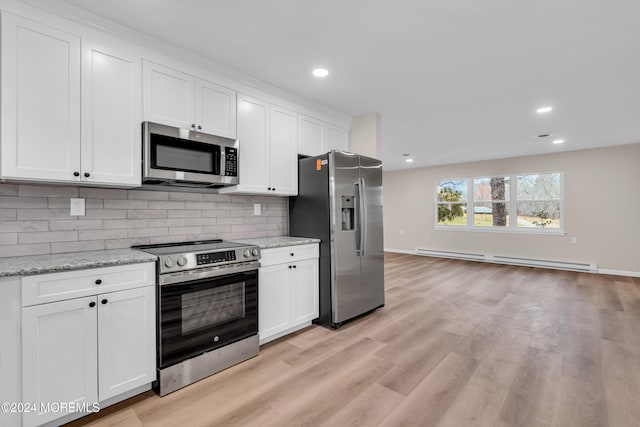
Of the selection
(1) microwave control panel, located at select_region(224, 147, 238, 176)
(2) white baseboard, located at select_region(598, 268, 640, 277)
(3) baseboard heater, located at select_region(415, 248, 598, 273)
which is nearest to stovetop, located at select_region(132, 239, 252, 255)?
(1) microwave control panel, located at select_region(224, 147, 238, 176)

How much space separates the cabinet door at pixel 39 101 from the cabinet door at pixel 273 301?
1.59m

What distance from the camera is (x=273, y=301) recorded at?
9.01 feet

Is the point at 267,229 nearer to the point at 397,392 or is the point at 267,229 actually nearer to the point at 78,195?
the point at 78,195

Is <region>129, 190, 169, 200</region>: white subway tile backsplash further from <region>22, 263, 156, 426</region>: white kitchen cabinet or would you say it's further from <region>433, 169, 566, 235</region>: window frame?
<region>433, 169, 566, 235</region>: window frame

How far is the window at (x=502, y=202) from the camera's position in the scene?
21.0 ft

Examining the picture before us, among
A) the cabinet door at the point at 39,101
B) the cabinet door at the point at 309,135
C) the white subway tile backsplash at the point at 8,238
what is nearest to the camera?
Answer: the cabinet door at the point at 39,101

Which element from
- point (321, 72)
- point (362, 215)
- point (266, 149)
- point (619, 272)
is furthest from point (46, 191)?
point (619, 272)

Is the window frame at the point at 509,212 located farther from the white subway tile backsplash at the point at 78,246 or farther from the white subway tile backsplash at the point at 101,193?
the white subway tile backsplash at the point at 78,246

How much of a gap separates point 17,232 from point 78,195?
0.40m

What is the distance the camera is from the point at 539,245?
6.47m

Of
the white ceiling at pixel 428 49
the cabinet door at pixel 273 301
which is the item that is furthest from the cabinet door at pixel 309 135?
the cabinet door at pixel 273 301

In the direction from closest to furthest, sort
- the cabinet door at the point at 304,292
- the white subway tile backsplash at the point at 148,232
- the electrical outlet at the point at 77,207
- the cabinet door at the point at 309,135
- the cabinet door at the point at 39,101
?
the cabinet door at the point at 39,101, the electrical outlet at the point at 77,207, the white subway tile backsplash at the point at 148,232, the cabinet door at the point at 304,292, the cabinet door at the point at 309,135

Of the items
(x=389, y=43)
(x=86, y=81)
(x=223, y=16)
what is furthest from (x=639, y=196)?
(x=86, y=81)

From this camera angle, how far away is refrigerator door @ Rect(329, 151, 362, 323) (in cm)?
306
